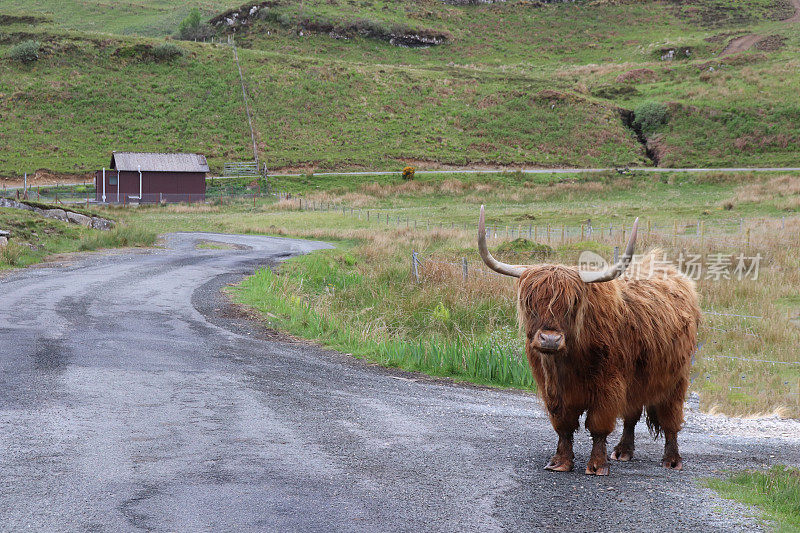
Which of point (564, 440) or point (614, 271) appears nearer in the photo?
point (614, 271)

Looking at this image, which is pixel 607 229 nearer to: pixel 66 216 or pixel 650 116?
pixel 66 216

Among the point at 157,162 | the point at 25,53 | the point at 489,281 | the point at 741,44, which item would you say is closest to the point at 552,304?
the point at 489,281

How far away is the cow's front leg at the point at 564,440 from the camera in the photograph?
6402 millimetres

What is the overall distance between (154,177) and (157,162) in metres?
1.25

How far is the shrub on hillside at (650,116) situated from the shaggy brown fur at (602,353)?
240 ft

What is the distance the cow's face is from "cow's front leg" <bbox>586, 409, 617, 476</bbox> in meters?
→ 0.69

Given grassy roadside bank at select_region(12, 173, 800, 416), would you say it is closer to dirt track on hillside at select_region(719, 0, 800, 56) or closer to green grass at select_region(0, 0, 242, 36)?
dirt track on hillside at select_region(719, 0, 800, 56)

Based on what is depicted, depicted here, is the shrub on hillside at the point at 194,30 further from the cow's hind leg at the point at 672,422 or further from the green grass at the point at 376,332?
the cow's hind leg at the point at 672,422

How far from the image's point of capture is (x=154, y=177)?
2368 inches

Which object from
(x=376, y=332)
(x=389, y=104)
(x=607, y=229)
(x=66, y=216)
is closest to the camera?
(x=376, y=332)

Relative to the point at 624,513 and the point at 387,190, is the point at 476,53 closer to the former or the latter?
the point at 387,190

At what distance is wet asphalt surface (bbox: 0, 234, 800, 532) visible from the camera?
5309 millimetres

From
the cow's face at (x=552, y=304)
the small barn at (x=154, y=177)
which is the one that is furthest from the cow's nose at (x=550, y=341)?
the small barn at (x=154, y=177)

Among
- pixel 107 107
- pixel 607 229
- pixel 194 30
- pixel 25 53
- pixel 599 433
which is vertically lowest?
pixel 599 433
